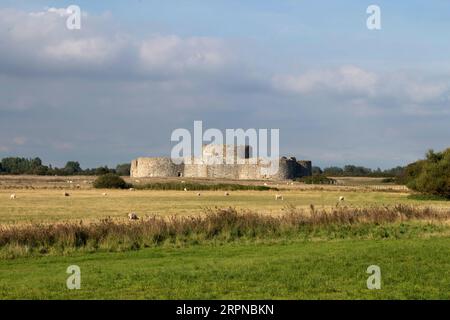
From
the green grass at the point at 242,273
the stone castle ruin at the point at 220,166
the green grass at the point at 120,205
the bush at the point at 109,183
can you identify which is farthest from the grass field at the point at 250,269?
the stone castle ruin at the point at 220,166

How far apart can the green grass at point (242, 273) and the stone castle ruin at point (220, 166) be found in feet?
348

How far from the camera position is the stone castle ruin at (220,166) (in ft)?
412

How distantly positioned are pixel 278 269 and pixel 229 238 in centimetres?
765

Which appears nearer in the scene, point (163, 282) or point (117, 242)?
point (163, 282)

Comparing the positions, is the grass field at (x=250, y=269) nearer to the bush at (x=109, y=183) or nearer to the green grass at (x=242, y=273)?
the green grass at (x=242, y=273)

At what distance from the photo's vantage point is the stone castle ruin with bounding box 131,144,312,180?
125688 millimetres

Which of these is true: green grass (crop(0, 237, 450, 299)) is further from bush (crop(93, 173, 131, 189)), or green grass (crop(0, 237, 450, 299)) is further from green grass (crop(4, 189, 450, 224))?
bush (crop(93, 173, 131, 189))

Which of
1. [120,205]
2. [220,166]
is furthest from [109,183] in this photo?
[220,166]

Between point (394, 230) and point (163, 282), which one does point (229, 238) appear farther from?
point (163, 282)

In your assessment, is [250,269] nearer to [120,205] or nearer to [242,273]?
[242,273]

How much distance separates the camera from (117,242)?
19750 mm

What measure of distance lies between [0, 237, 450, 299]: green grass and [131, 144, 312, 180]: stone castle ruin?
106 m
